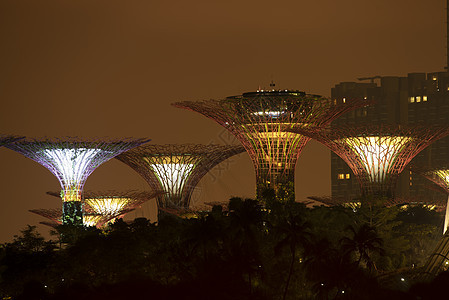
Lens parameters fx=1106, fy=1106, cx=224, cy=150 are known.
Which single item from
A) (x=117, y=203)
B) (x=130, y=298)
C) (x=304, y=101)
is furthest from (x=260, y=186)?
(x=130, y=298)

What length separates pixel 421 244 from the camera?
361 ft

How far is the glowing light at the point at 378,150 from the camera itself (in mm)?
122438

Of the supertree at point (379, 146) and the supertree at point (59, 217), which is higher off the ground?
the supertree at point (379, 146)

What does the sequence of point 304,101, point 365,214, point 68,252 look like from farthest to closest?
point 304,101 → point 365,214 → point 68,252

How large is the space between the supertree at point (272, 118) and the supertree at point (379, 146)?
7.67ft

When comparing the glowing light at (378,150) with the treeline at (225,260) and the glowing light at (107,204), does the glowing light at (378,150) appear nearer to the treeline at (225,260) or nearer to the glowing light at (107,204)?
the treeline at (225,260)

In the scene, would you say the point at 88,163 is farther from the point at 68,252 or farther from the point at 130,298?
the point at 130,298

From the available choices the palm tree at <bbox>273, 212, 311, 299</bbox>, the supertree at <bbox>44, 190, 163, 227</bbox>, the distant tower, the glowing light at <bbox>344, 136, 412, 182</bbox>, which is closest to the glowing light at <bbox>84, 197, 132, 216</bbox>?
the supertree at <bbox>44, 190, 163, 227</bbox>

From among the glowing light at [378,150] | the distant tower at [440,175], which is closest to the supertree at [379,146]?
the glowing light at [378,150]

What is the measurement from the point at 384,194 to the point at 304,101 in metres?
13.8

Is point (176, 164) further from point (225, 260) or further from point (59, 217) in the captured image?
point (225, 260)

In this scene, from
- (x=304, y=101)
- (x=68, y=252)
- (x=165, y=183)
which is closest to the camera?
(x=68, y=252)

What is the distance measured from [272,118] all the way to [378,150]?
1232cm

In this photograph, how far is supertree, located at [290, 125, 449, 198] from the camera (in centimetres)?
12169
